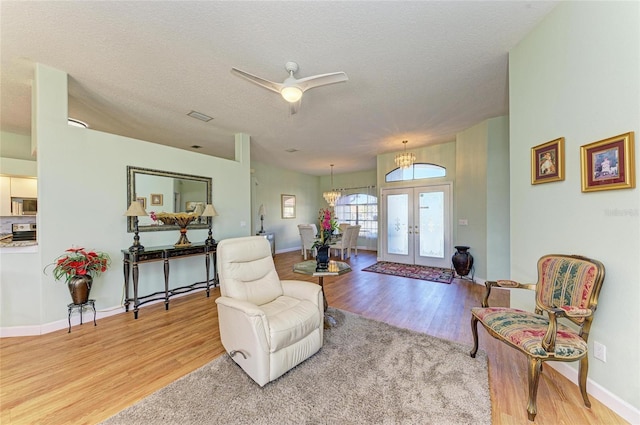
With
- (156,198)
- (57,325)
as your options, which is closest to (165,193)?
(156,198)

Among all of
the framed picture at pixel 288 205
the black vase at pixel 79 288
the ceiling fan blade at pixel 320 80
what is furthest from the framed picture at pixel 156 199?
the framed picture at pixel 288 205

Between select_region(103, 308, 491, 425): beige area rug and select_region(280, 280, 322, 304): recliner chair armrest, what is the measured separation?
51 centimetres

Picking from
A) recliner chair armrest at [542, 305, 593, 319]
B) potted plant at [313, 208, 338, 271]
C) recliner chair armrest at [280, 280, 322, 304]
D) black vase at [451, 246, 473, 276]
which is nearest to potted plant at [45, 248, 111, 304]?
recliner chair armrest at [280, 280, 322, 304]

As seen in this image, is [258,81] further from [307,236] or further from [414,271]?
[307,236]

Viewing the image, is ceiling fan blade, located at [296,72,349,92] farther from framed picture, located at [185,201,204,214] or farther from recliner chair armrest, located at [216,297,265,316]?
framed picture, located at [185,201,204,214]

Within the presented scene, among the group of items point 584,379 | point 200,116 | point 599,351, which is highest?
point 200,116

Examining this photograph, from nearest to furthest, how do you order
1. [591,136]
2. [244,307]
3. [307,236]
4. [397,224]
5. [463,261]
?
[591,136]
[244,307]
[463,261]
[397,224]
[307,236]

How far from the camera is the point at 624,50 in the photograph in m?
1.44

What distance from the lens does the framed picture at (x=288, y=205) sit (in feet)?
26.6

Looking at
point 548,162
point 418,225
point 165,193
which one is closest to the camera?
point 548,162

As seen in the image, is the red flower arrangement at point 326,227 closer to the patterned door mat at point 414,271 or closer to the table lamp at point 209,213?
the table lamp at point 209,213

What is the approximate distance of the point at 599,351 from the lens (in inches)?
62.6

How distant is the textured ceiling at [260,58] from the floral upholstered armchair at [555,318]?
6.75 ft

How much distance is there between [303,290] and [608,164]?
2.48 meters
